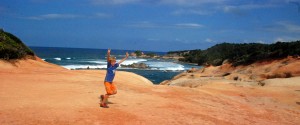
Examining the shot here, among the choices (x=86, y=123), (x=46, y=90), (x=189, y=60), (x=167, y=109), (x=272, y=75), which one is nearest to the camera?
(x=86, y=123)

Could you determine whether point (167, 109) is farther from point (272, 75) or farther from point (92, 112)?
point (272, 75)

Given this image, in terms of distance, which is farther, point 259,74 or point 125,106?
point 259,74

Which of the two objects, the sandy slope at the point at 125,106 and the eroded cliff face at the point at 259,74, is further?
the eroded cliff face at the point at 259,74

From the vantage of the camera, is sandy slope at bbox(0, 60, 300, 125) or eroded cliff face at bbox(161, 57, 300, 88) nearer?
sandy slope at bbox(0, 60, 300, 125)

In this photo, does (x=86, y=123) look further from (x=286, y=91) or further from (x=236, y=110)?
(x=286, y=91)

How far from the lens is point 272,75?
1022 inches

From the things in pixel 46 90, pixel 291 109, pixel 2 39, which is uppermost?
pixel 2 39

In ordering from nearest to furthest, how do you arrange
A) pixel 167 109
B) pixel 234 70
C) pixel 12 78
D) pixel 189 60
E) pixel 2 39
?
pixel 167 109 < pixel 12 78 < pixel 2 39 < pixel 234 70 < pixel 189 60

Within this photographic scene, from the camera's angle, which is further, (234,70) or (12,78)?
(234,70)

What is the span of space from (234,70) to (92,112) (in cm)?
2595

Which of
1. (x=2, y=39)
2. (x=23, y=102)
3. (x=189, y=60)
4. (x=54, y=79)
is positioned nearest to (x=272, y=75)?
(x=54, y=79)

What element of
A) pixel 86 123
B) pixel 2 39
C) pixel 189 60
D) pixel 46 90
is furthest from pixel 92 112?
pixel 189 60

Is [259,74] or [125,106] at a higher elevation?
[259,74]

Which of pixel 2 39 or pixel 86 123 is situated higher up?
pixel 2 39
